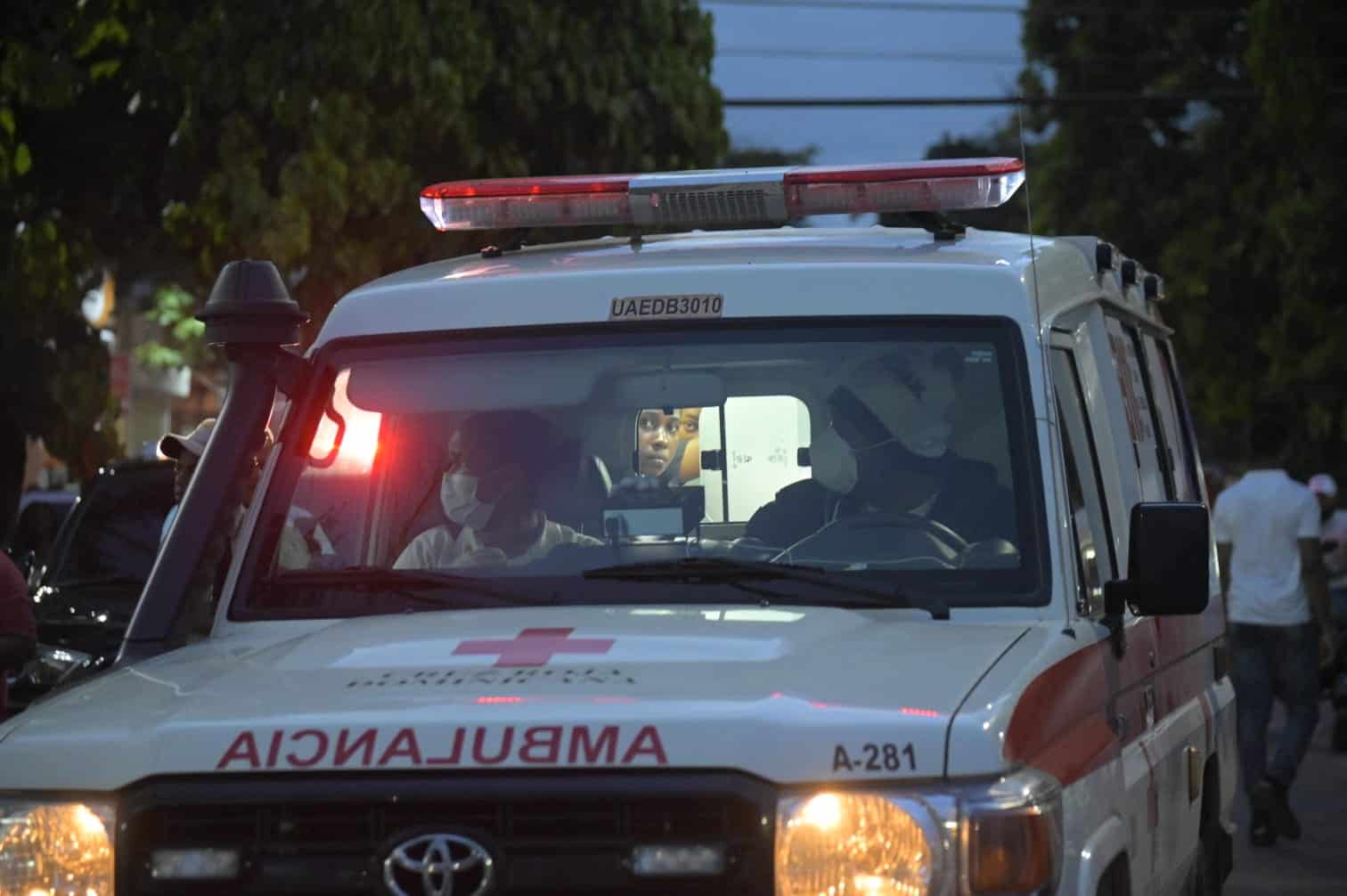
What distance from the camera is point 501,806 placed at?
12.4 ft

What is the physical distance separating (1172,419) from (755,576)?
11.2 ft

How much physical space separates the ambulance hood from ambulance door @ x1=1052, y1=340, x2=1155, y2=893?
19.1 inches

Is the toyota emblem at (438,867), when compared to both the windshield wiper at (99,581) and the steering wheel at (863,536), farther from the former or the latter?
the windshield wiper at (99,581)

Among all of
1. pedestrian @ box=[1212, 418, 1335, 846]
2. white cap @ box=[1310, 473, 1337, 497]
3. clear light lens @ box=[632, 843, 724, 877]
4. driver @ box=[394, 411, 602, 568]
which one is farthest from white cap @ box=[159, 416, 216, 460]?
white cap @ box=[1310, 473, 1337, 497]

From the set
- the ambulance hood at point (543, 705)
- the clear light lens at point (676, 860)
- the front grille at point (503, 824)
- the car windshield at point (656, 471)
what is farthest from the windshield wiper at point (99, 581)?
the clear light lens at point (676, 860)

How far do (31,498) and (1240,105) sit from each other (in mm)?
25705

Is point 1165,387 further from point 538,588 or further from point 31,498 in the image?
point 31,498

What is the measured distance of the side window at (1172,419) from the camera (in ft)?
24.4

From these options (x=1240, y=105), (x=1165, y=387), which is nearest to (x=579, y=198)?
(x=1165, y=387)

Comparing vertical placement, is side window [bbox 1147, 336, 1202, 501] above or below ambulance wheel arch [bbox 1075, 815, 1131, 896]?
above

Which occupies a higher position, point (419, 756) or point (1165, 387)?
point (1165, 387)

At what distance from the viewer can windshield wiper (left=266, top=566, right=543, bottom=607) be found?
15.8 ft

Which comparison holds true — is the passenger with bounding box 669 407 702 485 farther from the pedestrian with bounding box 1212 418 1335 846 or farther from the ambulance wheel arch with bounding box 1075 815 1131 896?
the pedestrian with bounding box 1212 418 1335 846

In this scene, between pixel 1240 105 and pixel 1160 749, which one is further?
pixel 1240 105
